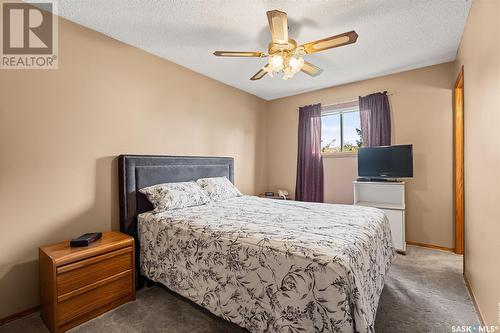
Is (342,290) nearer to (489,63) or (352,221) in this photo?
(352,221)

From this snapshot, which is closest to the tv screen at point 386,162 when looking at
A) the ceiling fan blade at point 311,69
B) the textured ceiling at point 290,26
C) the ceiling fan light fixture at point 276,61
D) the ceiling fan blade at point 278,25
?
the textured ceiling at point 290,26

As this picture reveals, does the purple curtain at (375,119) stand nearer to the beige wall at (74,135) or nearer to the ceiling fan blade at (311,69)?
the ceiling fan blade at (311,69)

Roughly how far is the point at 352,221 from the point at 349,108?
9.05 ft

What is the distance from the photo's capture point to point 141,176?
8.89 feet

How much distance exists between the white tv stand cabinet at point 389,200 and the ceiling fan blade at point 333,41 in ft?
7.39

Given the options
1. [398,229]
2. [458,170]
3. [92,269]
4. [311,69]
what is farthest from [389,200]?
[92,269]

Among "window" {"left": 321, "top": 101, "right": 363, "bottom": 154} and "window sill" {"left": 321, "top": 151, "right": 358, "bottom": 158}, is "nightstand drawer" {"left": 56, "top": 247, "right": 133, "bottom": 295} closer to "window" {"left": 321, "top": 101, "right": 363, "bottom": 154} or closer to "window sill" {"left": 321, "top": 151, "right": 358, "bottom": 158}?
"window sill" {"left": 321, "top": 151, "right": 358, "bottom": 158}

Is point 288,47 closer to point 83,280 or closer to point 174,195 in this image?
point 174,195

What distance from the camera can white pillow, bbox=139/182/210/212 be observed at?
2.57 meters

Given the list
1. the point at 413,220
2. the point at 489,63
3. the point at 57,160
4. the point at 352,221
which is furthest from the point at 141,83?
the point at 413,220

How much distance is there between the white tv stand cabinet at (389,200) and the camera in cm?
321

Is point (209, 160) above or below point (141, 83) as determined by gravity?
below

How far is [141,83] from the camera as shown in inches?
114

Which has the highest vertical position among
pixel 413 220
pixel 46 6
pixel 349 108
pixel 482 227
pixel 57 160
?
pixel 46 6
